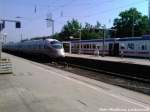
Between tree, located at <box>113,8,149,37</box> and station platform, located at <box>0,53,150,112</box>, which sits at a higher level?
Answer: tree, located at <box>113,8,149,37</box>

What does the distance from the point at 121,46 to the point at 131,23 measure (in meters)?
59.3

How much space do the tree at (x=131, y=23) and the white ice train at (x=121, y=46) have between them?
4164cm

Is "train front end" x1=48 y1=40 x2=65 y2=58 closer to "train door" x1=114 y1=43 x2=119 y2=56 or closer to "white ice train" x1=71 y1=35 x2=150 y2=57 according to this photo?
"white ice train" x1=71 y1=35 x2=150 y2=57

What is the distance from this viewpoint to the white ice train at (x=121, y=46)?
5361 centimetres

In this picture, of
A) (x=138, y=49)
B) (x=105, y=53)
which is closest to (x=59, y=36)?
(x=105, y=53)

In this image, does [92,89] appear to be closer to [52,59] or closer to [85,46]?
[52,59]

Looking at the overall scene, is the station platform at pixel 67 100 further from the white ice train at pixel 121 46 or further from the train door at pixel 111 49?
the train door at pixel 111 49

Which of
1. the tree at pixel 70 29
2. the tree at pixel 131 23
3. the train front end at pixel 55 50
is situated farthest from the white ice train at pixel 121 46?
the tree at pixel 70 29

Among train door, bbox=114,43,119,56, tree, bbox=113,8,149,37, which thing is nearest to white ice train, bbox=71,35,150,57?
train door, bbox=114,43,119,56

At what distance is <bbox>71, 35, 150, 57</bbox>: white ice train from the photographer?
2111 inches

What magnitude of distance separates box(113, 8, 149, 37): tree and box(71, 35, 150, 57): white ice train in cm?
4164

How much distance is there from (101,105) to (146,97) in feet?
10.1

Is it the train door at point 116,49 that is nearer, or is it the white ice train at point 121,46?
the white ice train at point 121,46

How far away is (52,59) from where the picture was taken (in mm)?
45844
